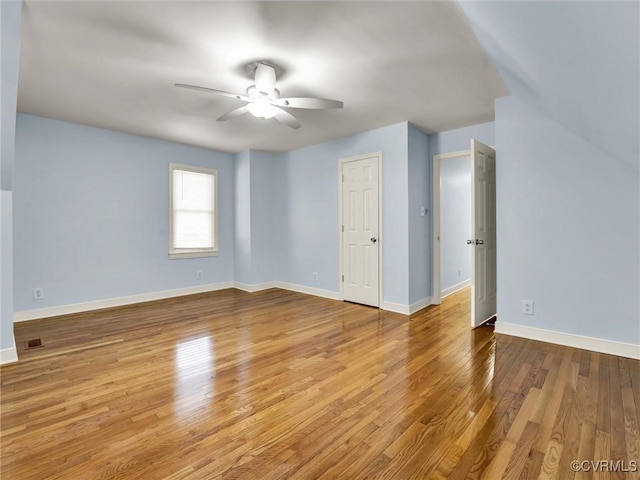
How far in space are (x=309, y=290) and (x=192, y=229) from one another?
91.4 inches

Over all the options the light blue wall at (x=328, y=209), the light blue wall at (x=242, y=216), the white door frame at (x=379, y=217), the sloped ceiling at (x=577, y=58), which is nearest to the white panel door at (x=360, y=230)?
the white door frame at (x=379, y=217)

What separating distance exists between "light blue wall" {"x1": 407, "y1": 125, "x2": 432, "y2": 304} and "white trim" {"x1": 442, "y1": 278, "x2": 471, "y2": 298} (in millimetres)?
702

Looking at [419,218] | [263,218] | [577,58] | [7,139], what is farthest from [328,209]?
[577,58]

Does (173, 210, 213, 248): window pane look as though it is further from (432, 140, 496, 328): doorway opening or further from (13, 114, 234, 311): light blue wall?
(432, 140, 496, 328): doorway opening

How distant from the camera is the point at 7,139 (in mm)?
2529

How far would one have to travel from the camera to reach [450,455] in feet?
5.09

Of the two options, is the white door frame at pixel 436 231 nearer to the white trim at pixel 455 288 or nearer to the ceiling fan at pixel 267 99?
the white trim at pixel 455 288

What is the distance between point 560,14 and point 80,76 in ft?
11.8

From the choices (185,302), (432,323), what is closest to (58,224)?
(185,302)

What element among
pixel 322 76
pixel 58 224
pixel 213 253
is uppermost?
pixel 322 76

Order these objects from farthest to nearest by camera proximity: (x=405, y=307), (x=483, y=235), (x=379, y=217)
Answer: (x=379, y=217) → (x=405, y=307) → (x=483, y=235)

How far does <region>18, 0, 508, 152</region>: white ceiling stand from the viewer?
2.03 m

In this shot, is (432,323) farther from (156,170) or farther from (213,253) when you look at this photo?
(156,170)

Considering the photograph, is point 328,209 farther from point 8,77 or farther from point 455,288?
point 8,77
